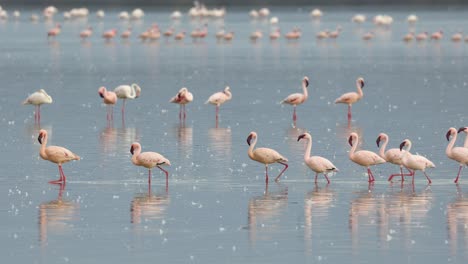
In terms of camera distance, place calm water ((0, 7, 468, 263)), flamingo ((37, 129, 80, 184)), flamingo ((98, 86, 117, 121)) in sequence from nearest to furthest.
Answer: calm water ((0, 7, 468, 263))
flamingo ((37, 129, 80, 184))
flamingo ((98, 86, 117, 121))

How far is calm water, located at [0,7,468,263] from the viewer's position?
16.3 m

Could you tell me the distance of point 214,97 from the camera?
32188mm

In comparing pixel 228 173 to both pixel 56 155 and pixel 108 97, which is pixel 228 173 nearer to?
pixel 56 155

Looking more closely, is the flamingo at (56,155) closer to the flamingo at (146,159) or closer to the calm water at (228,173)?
the calm water at (228,173)

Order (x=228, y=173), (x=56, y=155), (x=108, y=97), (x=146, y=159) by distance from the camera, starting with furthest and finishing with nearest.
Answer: (x=108, y=97) < (x=228, y=173) < (x=56, y=155) < (x=146, y=159)

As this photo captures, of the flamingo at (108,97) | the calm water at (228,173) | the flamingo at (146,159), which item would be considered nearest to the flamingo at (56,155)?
the calm water at (228,173)

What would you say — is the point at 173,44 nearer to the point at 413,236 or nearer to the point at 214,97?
the point at 214,97

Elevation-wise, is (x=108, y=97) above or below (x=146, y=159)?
above

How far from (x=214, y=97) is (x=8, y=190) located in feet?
39.2

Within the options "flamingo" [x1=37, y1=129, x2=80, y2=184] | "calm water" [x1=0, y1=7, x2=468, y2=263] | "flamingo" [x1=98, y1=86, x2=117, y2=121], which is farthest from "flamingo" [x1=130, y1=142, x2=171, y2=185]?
"flamingo" [x1=98, y1=86, x2=117, y2=121]

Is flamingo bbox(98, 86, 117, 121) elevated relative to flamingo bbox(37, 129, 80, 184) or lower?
elevated

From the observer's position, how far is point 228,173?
74.1 feet

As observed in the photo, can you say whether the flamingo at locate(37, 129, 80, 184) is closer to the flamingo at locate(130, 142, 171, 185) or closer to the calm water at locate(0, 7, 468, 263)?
the calm water at locate(0, 7, 468, 263)

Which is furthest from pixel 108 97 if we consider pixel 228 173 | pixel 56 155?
pixel 56 155
